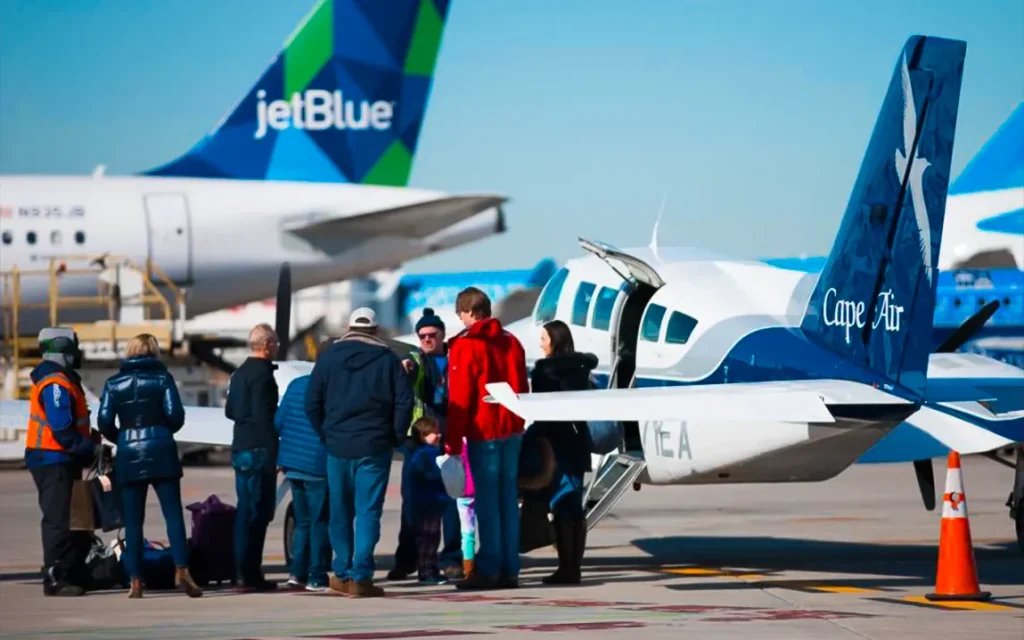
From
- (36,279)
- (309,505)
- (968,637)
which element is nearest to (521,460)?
(309,505)

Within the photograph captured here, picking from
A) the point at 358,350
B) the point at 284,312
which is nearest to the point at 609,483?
the point at 358,350

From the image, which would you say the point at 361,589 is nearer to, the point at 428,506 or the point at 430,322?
→ the point at 428,506

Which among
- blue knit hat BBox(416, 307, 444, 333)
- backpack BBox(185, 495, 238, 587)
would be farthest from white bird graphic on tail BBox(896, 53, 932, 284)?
backpack BBox(185, 495, 238, 587)

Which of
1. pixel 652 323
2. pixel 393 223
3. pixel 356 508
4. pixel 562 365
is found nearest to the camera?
pixel 356 508

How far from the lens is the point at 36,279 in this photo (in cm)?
3023

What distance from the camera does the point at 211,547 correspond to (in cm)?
1151

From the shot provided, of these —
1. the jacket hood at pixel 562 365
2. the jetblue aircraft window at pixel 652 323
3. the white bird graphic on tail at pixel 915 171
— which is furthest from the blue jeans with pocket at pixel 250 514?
the white bird graphic on tail at pixel 915 171

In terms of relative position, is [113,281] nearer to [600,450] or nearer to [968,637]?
[600,450]

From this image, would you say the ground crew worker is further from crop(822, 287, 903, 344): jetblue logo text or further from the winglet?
crop(822, 287, 903, 344): jetblue logo text

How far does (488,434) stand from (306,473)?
1.25 meters

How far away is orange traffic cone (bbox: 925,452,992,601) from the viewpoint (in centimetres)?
1011

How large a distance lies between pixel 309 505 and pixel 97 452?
4.73ft

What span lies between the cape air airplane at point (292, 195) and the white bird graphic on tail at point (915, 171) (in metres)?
18.3

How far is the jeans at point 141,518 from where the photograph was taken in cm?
1061
